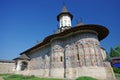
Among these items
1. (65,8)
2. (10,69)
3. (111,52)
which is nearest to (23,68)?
(10,69)

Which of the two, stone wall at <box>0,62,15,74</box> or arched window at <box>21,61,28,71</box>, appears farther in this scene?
stone wall at <box>0,62,15,74</box>

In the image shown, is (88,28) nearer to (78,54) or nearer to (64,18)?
(78,54)

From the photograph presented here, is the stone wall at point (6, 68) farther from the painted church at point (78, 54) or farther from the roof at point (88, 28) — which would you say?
the roof at point (88, 28)

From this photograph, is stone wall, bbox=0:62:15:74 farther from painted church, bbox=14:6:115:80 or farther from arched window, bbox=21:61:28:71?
painted church, bbox=14:6:115:80

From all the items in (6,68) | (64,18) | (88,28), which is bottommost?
(6,68)

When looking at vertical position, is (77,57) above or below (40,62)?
above

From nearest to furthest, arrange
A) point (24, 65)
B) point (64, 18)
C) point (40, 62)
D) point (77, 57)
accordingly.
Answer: point (77, 57)
point (40, 62)
point (64, 18)
point (24, 65)

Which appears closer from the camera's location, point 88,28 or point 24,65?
point 88,28

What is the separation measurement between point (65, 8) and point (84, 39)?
1319 cm

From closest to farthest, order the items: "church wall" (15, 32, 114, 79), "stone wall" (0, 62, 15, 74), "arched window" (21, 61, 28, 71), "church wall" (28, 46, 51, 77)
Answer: "church wall" (15, 32, 114, 79) < "church wall" (28, 46, 51, 77) < "arched window" (21, 61, 28, 71) < "stone wall" (0, 62, 15, 74)

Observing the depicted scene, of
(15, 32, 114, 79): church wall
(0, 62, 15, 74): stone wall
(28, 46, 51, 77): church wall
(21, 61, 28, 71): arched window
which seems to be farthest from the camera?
(0, 62, 15, 74): stone wall

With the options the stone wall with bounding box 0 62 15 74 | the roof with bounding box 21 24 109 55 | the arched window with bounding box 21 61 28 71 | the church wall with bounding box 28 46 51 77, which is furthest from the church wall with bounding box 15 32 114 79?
the stone wall with bounding box 0 62 15 74

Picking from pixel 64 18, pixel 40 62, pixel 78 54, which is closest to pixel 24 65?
pixel 40 62

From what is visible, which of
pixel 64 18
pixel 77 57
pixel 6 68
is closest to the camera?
pixel 77 57
